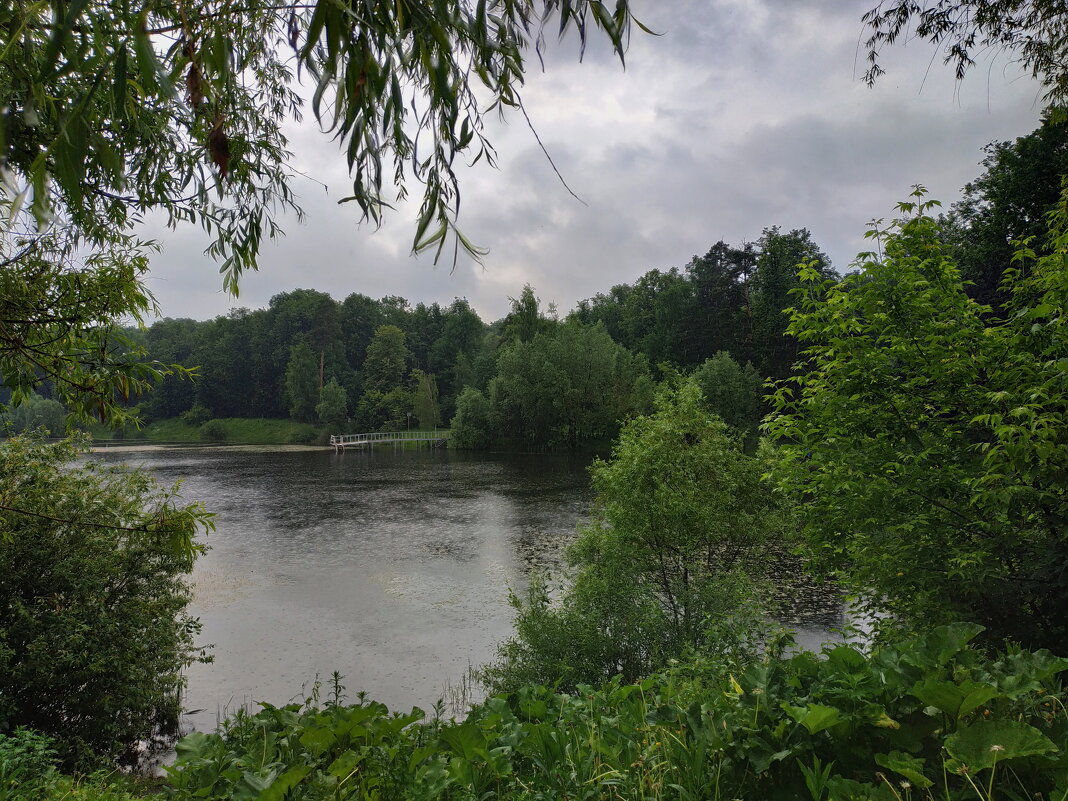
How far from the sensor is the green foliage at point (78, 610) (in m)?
6.89

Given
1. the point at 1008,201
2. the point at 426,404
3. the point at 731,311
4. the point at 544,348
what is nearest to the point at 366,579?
the point at 1008,201

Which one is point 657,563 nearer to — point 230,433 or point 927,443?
point 927,443

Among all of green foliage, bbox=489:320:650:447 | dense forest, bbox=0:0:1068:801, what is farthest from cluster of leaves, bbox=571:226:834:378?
dense forest, bbox=0:0:1068:801

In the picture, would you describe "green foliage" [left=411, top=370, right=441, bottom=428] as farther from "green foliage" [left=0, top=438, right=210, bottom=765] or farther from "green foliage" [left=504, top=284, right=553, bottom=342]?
"green foliage" [left=0, top=438, right=210, bottom=765]

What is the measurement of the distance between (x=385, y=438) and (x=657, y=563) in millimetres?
61483

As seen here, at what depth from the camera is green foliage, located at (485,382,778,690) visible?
960cm

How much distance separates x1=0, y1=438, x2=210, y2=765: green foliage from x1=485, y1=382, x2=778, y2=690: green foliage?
4.74m

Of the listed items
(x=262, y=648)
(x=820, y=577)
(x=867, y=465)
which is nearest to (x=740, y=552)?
(x=820, y=577)

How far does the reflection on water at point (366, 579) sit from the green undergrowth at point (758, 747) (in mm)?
8004

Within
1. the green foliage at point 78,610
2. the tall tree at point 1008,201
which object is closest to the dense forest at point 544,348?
the tall tree at point 1008,201

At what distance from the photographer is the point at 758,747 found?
6.84ft

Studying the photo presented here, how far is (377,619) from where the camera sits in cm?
1402

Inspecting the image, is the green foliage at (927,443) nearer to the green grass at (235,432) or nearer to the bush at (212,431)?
the green grass at (235,432)

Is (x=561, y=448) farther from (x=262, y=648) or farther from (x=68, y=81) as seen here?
(x=68, y=81)
